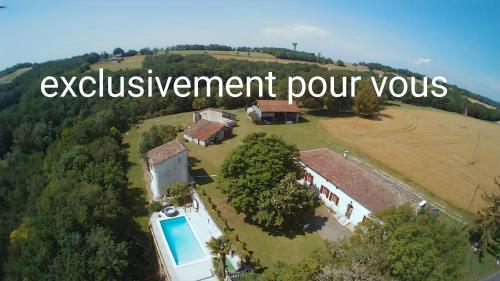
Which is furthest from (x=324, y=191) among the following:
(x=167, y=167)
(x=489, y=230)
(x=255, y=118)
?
(x=255, y=118)

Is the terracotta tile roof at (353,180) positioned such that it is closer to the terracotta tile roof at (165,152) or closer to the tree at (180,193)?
the tree at (180,193)

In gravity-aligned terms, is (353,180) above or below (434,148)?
above

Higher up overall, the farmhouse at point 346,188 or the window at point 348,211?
the farmhouse at point 346,188

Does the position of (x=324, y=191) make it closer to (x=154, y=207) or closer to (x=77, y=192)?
(x=154, y=207)

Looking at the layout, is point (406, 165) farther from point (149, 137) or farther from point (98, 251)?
point (98, 251)

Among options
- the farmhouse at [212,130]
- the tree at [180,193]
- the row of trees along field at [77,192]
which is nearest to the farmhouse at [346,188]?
the row of trees along field at [77,192]

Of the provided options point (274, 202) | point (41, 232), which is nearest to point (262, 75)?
point (274, 202)
